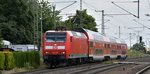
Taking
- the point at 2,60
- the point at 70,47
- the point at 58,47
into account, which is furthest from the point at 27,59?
the point at 2,60

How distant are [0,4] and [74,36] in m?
35.1

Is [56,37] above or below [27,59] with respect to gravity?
above

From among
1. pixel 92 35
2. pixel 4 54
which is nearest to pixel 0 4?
pixel 92 35

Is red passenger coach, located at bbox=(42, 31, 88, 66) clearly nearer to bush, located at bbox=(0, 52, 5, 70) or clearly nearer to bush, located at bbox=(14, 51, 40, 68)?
bush, located at bbox=(14, 51, 40, 68)

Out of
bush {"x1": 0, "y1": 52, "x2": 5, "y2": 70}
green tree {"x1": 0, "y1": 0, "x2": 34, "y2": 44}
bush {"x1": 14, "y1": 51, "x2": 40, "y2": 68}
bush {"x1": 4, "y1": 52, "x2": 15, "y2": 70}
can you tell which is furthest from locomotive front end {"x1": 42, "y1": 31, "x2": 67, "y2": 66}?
green tree {"x1": 0, "y1": 0, "x2": 34, "y2": 44}

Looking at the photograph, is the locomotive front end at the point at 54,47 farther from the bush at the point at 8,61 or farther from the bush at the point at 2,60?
the bush at the point at 2,60

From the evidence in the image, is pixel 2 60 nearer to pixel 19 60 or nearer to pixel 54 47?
pixel 19 60

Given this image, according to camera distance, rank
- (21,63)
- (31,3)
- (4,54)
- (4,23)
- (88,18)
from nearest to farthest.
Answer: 1. (4,54)
2. (21,63)
3. (4,23)
4. (31,3)
5. (88,18)

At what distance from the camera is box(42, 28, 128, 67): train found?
43.1 metres

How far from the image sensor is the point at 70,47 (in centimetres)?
4362

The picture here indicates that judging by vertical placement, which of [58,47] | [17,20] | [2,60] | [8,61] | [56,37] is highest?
[17,20]

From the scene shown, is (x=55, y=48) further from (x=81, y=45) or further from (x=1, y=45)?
(x=1, y=45)

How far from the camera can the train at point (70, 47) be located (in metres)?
43.1

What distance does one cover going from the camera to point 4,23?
243 feet
